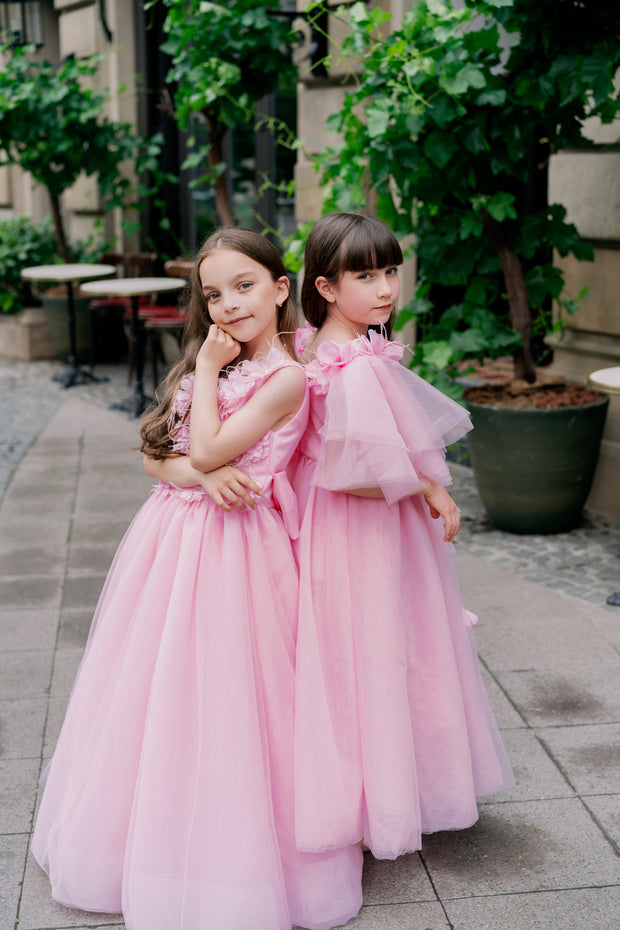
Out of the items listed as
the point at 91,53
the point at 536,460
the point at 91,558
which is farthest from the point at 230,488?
the point at 91,53

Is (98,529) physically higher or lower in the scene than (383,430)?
lower

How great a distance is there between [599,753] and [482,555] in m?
1.82

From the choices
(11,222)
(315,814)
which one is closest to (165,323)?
(11,222)

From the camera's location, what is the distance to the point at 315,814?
2.30 metres

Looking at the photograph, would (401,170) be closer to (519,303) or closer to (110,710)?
(519,303)

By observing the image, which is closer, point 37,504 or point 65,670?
point 65,670

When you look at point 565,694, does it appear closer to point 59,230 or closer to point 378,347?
point 378,347

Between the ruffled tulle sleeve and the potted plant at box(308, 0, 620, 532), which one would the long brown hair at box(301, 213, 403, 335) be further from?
the potted plant at box(308, 0, 620, 532)

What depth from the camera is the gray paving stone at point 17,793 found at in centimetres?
281

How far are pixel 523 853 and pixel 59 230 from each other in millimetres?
8699

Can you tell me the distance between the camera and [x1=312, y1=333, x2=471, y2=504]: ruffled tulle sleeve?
2.27 meters

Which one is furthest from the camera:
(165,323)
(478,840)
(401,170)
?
(165,323)

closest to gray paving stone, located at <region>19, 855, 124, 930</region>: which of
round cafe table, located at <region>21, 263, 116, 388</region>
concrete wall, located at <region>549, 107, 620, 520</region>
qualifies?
concrete wall, located at <region>549, 107, 620, 520</region>

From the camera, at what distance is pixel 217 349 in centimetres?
236
